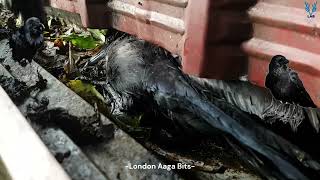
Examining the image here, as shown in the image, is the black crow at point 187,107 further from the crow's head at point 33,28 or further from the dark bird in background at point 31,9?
the dark bird in background at point 31,9

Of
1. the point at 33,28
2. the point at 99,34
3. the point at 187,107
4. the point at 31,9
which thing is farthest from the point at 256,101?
the point at 31,9

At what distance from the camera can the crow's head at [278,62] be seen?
161 centimetres

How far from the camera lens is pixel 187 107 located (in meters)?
1.72

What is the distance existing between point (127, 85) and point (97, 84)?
1.21 feet

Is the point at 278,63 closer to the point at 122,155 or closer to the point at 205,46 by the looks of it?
the point at 205,46

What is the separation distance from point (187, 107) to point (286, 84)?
47cm

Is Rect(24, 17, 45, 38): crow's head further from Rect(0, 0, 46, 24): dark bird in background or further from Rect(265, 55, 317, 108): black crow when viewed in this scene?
Rect(265, 55, 317, 108): black crow

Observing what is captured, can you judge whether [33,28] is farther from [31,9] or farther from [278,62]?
[278,62]

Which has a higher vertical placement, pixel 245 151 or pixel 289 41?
pixel 289 41

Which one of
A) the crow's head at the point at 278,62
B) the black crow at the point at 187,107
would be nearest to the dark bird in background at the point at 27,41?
the black crow at the point at 187,107

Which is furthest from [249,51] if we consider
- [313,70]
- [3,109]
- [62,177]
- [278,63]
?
[3,109]

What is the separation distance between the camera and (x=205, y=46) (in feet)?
5.89

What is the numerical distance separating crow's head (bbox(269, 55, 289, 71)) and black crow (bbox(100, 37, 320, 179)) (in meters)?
0.27

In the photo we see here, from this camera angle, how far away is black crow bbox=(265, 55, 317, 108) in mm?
1593
